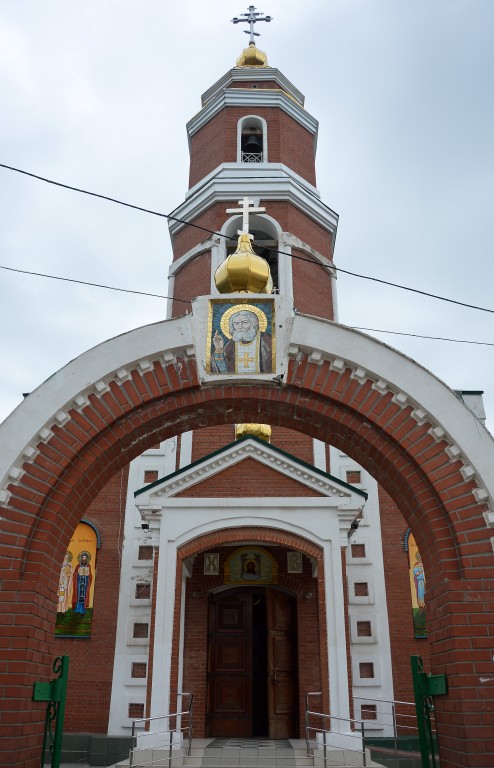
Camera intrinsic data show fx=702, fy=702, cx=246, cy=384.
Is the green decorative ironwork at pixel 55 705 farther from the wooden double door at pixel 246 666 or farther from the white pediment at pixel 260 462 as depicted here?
the wooden double door at pixel 246 666

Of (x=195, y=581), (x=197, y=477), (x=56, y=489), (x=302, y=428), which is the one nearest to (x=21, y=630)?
(x=56, y=489)

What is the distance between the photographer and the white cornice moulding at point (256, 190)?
1459 cm

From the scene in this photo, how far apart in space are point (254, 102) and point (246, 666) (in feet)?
39.7

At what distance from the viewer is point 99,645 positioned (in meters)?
11.7

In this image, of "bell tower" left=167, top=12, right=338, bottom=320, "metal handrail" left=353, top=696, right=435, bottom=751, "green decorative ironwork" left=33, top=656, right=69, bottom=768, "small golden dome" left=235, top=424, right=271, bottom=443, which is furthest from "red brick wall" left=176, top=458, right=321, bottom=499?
"green decorative ironwork" left=33, top=656, right=69, bottom=768

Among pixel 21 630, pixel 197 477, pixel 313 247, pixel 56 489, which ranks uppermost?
pixel 313 247

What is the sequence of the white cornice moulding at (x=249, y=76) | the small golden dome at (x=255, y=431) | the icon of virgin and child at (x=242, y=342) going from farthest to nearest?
the white cornice moulding at (x=249, y=76), the small golden dome at (x=255, y=431), the icon of virgin and child at (x=242, y=342)

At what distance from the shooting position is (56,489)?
5.30 meters

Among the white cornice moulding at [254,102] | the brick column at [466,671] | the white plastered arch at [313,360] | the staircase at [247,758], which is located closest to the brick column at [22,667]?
the white plastered arch at [313,360]

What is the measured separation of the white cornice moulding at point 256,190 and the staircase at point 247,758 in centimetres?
992

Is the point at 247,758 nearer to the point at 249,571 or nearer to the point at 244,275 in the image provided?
the point at 249,571

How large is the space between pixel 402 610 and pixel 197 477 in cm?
426

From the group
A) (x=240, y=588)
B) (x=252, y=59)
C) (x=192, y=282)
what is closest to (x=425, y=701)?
(x=240, y=588)

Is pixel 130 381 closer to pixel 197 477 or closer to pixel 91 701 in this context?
pixel 197 477
